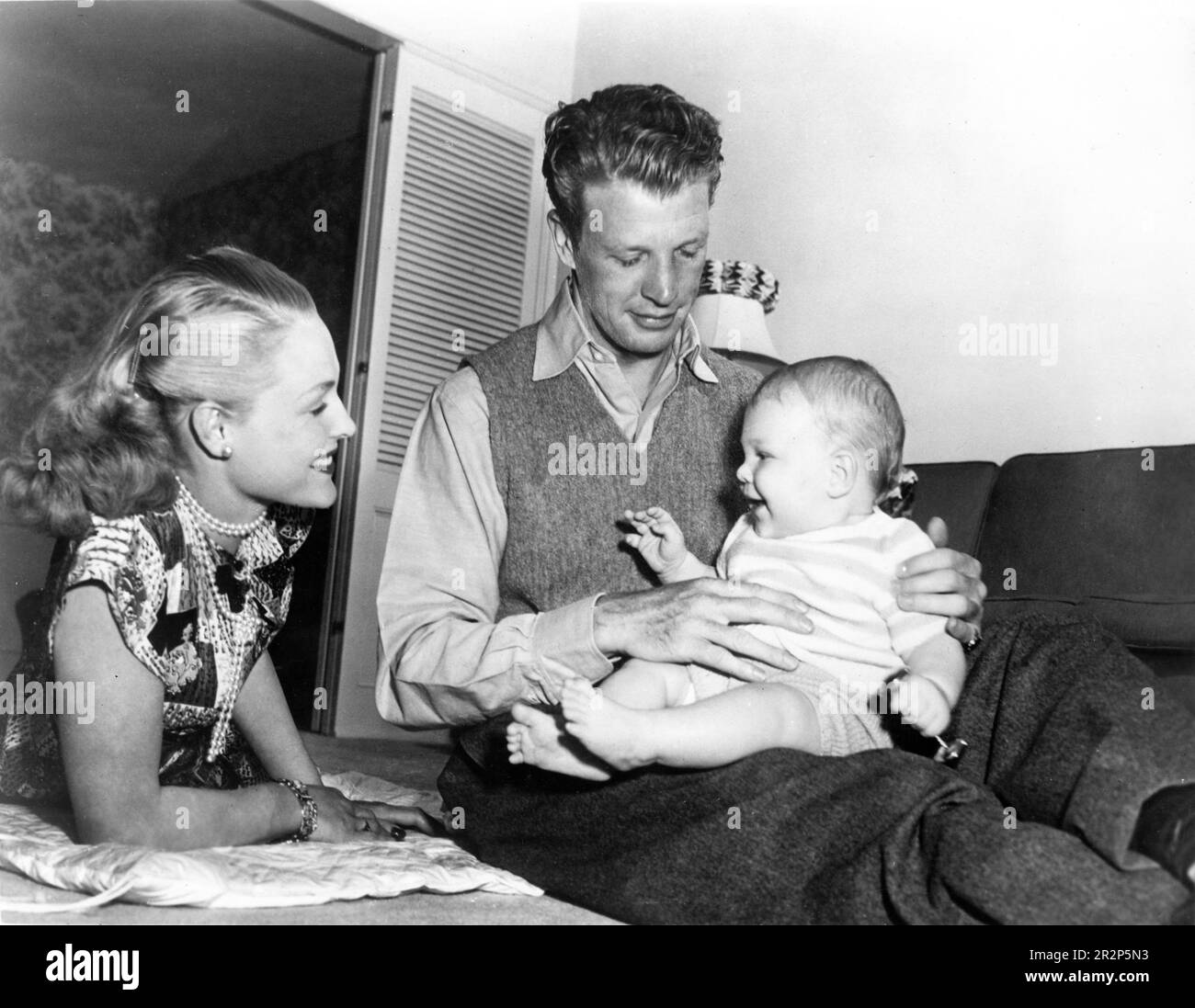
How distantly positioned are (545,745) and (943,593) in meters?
0.50

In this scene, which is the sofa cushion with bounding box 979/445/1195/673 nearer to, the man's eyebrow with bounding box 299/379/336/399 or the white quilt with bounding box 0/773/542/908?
the white quilt with bounding box 0/773/542/908

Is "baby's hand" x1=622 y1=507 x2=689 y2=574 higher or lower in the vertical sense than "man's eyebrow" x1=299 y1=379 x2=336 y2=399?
lower

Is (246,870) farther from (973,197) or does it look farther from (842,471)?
(973,197)

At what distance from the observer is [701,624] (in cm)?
120

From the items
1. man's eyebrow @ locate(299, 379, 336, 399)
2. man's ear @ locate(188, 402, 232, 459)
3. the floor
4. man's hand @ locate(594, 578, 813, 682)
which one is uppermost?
man's eyebrow @ locate(299, 379, 336, 399)

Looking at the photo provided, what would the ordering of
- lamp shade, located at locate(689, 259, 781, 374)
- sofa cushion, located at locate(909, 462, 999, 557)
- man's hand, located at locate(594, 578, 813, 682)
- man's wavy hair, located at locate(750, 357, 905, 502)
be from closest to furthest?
man's hand, located at locate(594, 578, 813, 682) → man's wavy hair, located at locate(750, 357, 905, 502) → sofa cushion, located at locate(909, 462, 999, 557) → lamp shade, located at locate(689, 259, 781, 374)

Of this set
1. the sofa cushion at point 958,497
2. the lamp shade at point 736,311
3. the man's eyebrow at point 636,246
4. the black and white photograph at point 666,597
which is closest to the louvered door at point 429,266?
the black and white photograph at point 666,597

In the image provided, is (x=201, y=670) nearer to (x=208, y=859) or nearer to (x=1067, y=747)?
(x=208, y=859)

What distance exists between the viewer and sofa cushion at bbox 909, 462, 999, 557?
2266 mm

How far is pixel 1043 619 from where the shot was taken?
3.99ft

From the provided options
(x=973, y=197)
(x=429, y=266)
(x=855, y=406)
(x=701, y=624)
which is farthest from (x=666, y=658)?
(x=429, y=266)

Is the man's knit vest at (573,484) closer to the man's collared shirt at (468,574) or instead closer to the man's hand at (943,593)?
the man's collared shirt at (468,574)

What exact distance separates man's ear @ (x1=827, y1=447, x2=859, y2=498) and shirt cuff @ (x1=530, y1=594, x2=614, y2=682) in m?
0.31

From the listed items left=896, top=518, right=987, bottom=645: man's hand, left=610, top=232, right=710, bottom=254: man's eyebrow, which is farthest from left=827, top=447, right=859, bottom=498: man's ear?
left=610, top=232, right=710, bottom=254: man's eyebrow
